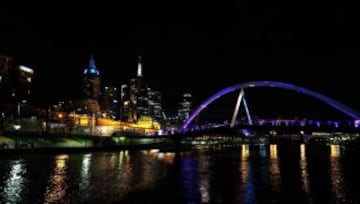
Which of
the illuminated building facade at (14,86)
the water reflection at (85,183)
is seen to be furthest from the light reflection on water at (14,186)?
the illuminated building facade at (14,86)

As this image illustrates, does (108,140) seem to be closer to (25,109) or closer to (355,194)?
(25,109)

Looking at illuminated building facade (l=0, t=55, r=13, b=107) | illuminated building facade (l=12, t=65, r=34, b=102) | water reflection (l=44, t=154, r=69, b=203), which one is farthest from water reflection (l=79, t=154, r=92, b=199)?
illuminated building facade (l=12, t=65, r=34, b=102)

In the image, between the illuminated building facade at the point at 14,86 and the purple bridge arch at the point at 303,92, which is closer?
the purple bridge arch at the point at 303,92

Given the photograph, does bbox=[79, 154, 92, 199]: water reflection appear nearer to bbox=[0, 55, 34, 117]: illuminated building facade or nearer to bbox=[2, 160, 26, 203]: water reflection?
bbox=[2, 160, 26, 203]: water reflection

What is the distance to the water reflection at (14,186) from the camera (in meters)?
22.5

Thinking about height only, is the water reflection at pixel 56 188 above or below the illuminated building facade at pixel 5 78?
below

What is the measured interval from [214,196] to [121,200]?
17.3ft

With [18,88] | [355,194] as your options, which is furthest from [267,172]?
[18,88]

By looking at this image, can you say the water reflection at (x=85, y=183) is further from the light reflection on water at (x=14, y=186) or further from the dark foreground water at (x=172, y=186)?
the light reflection on water at (x=14, y=186)

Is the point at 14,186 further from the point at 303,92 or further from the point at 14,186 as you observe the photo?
the point at 303,92

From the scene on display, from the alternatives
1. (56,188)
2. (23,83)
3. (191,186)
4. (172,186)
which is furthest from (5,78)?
(191,186)

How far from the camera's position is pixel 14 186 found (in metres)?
26.5

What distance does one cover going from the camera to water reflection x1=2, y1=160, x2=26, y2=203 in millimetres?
22531

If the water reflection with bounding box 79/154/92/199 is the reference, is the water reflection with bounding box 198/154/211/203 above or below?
below
